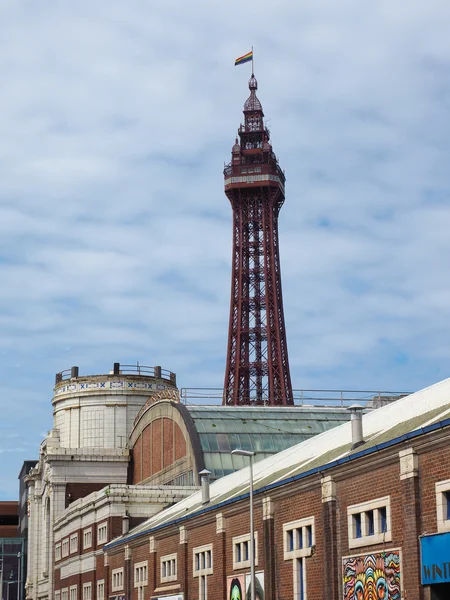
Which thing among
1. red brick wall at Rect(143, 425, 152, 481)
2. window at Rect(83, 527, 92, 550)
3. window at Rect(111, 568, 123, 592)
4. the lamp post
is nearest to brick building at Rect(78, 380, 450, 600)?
window at Rect(111, 568, 123, 592)

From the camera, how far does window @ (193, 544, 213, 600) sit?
54184 mm

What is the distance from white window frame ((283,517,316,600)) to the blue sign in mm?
8786

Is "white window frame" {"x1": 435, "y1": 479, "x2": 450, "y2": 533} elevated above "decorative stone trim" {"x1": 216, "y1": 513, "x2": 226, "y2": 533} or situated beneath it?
situated beneath

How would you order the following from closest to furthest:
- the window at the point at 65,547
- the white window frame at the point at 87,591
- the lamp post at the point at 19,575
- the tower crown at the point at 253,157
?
the white window frame at the point at 87,591, the window at the point at 65,547, the lamp post at the point at 19,575, the tower crown at the point at 253,157

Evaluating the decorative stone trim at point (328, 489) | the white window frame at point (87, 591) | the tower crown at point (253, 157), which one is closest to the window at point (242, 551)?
the decorative stone trim at point (328, 489)

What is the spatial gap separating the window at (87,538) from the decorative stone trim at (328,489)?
145 feet

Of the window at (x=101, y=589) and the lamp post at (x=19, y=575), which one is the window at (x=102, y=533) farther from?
the lamp post at (x=19, y=575)

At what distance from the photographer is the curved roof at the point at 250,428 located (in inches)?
3248

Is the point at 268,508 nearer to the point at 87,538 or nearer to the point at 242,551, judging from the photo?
the point at 242,551

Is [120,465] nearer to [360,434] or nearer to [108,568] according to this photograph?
[108,568]

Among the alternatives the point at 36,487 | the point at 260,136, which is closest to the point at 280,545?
the point at 36,487

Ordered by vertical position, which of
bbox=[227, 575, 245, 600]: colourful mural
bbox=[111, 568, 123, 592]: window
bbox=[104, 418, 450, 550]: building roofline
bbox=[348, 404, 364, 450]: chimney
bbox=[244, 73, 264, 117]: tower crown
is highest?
bbox=[244, 73, 264, 117]: tower crown

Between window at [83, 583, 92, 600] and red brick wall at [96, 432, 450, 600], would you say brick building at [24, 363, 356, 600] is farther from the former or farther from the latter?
red brick wall at [96, 432, 450, 600]

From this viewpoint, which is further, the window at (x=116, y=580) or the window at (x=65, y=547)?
the window at (x=65, y=547)
